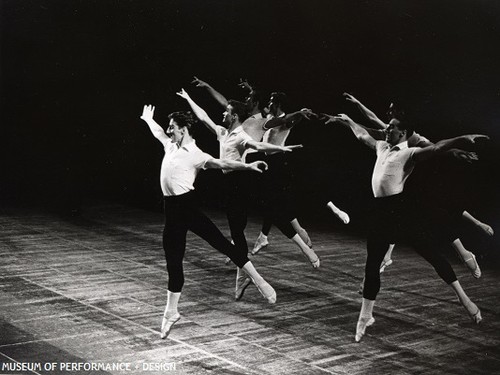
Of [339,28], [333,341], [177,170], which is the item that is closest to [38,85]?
[339,28]

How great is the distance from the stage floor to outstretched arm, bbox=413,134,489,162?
1195 millimetres

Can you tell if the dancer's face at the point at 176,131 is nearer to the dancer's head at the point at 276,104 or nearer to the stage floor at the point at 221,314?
the stage floor at the point at 221,314

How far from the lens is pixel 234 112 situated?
4812mm

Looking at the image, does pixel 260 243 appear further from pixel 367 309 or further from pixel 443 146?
pixel 443 146

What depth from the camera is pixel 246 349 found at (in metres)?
3.93

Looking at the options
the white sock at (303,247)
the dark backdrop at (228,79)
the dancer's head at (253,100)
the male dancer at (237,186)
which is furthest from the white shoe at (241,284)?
the dark backdrop at (228,79)

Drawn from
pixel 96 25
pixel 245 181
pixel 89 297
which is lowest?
pixel 89 297

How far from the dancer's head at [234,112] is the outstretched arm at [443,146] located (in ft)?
4.43

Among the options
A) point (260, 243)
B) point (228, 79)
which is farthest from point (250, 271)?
point (228, 79)

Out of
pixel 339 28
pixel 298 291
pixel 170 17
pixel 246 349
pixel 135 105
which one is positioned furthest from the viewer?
pixel 135 105

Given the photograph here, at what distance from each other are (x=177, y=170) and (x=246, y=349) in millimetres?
1162

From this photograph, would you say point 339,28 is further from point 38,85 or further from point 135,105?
point 38,85

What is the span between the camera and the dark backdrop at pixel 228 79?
7.29 metres

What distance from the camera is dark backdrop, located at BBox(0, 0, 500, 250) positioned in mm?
7285
